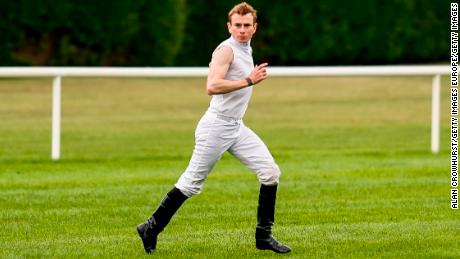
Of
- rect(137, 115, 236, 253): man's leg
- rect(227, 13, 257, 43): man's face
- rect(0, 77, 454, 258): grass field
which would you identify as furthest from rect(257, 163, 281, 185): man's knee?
rect(227, 13, 257, 43): man's face

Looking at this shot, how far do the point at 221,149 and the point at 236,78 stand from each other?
48 cm

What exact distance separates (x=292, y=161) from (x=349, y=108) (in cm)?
792

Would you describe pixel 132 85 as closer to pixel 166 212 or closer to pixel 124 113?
pixel 124 113

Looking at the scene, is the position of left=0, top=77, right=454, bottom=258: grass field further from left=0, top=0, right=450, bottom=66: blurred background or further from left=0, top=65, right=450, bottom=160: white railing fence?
left=0, top=0, right=450, bottom=66: blurred background

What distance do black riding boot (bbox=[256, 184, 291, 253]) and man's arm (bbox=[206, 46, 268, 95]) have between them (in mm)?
819

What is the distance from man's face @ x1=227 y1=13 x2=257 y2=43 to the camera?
771cm

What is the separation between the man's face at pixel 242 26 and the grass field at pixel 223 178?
140 cm

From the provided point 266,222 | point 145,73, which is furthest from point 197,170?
point 145,73

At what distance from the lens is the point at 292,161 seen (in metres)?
13.9

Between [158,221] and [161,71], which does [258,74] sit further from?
[161,71]

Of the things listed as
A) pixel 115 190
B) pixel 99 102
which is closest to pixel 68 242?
pixel 115 190

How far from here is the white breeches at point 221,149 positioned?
7941 millimetres

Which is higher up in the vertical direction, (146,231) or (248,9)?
(248,9)

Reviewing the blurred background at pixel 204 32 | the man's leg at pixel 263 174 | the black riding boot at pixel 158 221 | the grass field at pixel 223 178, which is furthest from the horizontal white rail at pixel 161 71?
the blurred background at pixel 204 32
